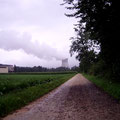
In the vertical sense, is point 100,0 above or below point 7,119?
above

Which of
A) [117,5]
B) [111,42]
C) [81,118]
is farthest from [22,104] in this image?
[117,5]

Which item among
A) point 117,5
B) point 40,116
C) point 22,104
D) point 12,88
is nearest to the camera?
point 40,116

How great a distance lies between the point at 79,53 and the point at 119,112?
51772mm

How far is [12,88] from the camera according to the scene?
17.8 meters

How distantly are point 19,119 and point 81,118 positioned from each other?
230cm

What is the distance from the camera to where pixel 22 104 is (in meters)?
10.8

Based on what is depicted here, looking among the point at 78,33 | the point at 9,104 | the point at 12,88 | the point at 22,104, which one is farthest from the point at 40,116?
the point at 78,33

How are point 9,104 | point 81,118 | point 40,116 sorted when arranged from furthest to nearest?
point 9,104
point 40,116
point 81,118

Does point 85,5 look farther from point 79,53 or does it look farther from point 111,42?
point 79,53

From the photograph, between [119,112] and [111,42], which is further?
[111,42]

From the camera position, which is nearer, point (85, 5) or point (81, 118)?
point (81, 118)

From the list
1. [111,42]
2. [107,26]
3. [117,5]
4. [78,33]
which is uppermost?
[78,33]

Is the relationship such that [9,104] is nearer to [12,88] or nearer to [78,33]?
[12,88]

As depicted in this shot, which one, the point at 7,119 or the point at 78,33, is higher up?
the point at 78,33
